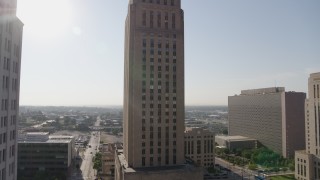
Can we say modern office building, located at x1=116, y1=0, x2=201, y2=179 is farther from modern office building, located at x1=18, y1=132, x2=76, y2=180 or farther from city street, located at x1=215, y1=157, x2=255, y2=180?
modern office building, located at x1=18, y1=132, x2=76, y2=180

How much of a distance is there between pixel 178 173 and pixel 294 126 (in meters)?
136

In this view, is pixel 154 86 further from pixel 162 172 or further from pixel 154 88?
pixel 162 172

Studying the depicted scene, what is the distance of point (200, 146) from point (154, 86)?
73.4 metres

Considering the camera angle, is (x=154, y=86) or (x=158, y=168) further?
(x=154, y=86)

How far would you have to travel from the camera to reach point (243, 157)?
186500 millimetres

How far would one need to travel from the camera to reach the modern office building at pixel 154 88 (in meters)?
84.4

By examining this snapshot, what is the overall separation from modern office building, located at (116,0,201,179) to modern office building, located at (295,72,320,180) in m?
67.8

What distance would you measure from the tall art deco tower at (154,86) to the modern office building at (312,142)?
67.8 m

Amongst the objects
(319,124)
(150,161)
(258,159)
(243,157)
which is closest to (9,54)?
(150,161)

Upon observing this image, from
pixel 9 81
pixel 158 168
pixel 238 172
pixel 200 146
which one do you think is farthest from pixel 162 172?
pixel 238 172

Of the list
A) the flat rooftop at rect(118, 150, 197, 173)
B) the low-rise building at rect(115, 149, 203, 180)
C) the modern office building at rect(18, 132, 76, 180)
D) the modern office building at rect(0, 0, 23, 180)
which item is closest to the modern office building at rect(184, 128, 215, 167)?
the modern office building at rect(18, 132, 76, 180)

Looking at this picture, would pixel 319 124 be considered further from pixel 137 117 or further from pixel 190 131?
pixel 137 117

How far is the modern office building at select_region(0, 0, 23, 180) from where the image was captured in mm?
36438

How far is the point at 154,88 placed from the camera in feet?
283
